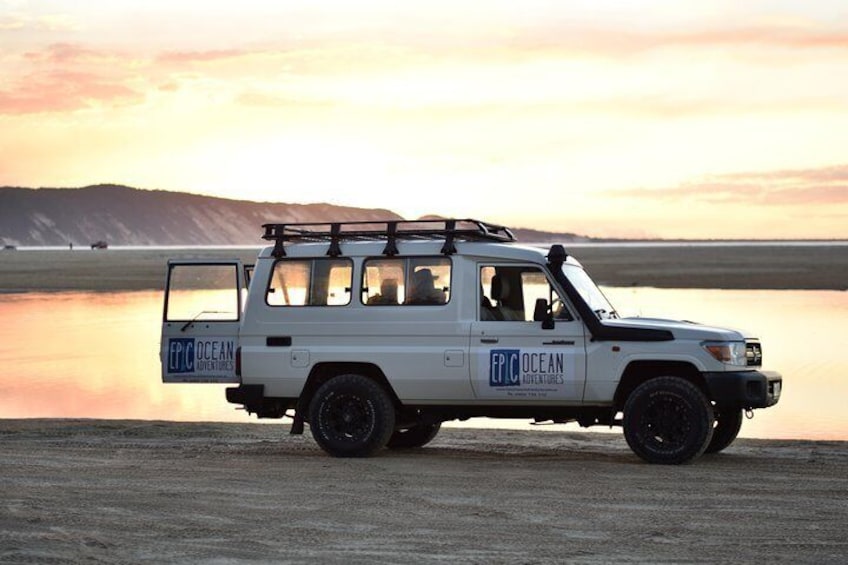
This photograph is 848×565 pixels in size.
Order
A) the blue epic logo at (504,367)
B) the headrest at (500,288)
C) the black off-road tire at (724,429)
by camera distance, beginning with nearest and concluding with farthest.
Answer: the blue epic logo at (504,367)
the headrest at (500,288)
the black off-road tire at (724,429)

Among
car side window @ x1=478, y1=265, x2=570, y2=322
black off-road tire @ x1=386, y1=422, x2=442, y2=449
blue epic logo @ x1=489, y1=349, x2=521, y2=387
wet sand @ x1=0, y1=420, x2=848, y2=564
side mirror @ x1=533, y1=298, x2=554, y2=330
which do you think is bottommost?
wet sand @ x1=0, y1=420, x2=848, y2=564

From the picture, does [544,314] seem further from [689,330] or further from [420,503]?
[420,503]

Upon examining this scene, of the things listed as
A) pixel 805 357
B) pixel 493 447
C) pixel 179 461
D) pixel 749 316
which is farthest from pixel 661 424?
pixel 749 316

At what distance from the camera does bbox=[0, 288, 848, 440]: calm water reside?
20062 millimetres

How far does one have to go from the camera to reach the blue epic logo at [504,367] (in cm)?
1377

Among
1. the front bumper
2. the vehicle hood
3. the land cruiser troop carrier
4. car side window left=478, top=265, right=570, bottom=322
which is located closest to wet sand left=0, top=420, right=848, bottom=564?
the land cruiser troop carrier

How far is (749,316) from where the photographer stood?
3912 cm

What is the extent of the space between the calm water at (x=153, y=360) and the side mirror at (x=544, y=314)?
16.8ft

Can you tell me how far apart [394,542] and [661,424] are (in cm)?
448

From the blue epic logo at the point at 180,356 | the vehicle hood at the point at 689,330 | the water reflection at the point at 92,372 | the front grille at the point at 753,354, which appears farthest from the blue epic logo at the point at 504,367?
the water reflection at the point at 92,372

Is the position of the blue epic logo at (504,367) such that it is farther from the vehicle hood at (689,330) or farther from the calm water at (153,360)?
the calm water at (153,360)

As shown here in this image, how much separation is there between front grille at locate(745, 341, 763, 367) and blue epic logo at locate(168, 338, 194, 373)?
563cm

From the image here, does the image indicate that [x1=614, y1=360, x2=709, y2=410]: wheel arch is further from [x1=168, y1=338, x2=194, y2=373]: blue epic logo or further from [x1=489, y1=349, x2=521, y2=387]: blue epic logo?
[x1=168, y1=338, x2=194, y2=373]: blue epic logo

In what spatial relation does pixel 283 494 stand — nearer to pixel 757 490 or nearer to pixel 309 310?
pixel 309 310
